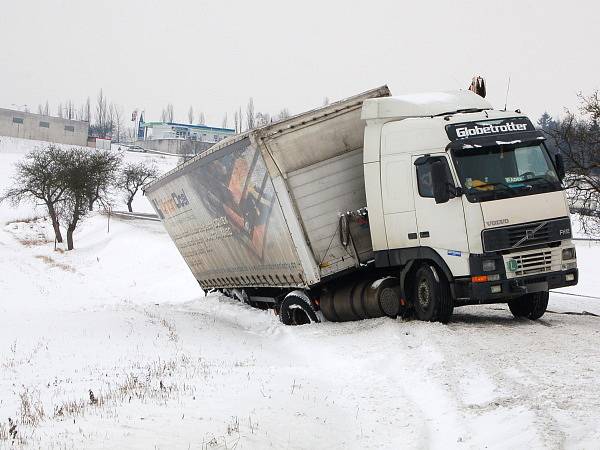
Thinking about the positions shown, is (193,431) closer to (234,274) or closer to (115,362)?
(115,362)

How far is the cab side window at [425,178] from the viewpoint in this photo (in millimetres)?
11309

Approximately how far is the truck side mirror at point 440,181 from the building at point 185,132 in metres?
129

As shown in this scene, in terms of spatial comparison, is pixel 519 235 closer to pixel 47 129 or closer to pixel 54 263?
pixel 54 263

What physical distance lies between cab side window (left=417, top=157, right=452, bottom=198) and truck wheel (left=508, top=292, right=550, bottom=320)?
106 inches

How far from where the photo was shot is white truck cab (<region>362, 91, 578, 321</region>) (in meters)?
10.8

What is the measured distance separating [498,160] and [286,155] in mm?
3610

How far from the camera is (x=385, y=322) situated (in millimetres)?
12070

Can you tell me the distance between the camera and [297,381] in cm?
820

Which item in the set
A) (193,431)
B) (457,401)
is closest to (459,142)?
(457,401)

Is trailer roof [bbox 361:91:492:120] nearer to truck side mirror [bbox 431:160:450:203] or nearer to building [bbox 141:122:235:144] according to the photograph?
truck side mirror [bbox 431:160:450:203]

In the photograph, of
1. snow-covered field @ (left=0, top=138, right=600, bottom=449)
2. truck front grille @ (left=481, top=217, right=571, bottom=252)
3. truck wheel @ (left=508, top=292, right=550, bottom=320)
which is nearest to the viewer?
snow-covered field @ (left=0, top=138, right=600, bottom=449)

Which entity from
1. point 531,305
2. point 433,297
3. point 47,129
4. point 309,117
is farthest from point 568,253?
point 47,129

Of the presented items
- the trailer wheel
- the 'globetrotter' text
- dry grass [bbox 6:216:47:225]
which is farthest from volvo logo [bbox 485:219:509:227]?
dry grass [bbox 6:216:47:225]

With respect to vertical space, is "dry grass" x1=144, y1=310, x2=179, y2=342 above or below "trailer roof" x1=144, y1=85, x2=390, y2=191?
below
